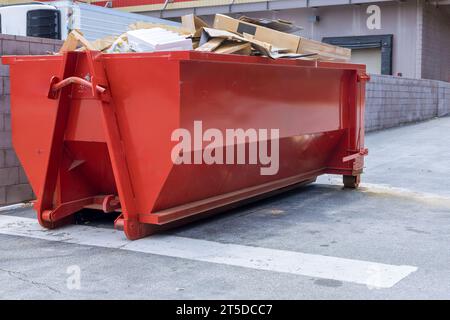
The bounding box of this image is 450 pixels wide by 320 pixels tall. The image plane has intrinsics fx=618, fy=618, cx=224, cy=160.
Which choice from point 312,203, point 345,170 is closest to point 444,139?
point 345,170

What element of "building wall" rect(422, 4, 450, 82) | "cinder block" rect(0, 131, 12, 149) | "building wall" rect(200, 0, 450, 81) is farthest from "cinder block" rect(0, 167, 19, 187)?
"building wall" rect(422, 4, 450, 82)

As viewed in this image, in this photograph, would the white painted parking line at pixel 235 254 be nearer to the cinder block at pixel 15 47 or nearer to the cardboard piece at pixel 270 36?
the cinder block at pixel 15 47

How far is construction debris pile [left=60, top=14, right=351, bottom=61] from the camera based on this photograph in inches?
222

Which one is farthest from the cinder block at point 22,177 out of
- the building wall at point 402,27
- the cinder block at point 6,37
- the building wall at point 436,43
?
the building wall at point 436,43

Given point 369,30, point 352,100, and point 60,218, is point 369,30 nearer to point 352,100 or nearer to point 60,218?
point 352,100

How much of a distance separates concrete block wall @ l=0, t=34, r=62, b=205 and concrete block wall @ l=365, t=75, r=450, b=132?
404 inches

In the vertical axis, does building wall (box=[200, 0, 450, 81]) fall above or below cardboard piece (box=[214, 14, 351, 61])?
above

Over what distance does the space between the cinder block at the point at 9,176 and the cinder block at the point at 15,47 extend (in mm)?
1308

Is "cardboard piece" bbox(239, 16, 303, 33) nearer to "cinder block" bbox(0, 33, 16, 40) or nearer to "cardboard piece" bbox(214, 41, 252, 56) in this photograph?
"cardboard piece" bbox(214, 41, 252, 56)

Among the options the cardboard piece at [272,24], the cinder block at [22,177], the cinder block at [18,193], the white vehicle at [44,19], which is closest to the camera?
the cinder block at [18,193]

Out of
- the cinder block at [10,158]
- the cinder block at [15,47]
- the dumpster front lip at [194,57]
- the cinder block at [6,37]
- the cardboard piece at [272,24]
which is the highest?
the cardboard piece at [272,24]

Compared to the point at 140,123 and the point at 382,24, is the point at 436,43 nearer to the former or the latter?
the point at 382,24

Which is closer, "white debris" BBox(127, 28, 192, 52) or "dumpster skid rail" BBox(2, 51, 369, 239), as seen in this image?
"dumpster skid rail" BBox(2, 51, 369, 239)

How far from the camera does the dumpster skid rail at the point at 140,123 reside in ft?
16.9
